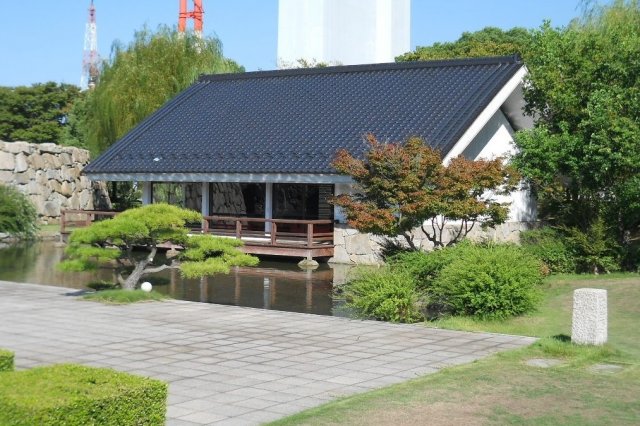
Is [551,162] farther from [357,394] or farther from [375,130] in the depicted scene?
[357,394]

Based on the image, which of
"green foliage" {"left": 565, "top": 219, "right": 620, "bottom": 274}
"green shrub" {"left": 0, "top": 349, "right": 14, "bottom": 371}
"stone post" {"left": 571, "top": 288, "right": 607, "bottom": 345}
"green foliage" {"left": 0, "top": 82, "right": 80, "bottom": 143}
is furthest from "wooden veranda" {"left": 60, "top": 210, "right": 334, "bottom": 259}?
"green foliage" {"left": 0, "top": 82, "right": 80, "bottom": 143}

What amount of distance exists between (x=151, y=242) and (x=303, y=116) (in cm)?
1252

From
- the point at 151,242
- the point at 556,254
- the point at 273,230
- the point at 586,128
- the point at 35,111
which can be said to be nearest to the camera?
the point at 151,242

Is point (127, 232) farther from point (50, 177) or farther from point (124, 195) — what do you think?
point (124, 195)

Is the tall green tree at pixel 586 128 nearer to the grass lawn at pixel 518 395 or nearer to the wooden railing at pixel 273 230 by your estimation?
the wooden railing at pixel 273 230

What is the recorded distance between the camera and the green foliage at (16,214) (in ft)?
101

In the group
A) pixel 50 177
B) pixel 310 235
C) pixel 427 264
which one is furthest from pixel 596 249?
pixel 50 177

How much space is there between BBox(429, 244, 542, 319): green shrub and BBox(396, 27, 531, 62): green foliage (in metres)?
21.1

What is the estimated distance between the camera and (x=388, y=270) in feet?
50.9

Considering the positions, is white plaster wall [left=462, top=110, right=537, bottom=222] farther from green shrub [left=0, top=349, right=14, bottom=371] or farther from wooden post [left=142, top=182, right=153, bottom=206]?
green shrub [left=0, top=349, right=14, bottom=371]

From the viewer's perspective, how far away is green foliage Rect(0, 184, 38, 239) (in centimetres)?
3077

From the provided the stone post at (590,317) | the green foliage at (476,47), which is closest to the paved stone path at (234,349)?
the stone post at (590,317)

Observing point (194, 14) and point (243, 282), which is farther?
point (194, 14)

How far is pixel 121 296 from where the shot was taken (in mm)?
15844
